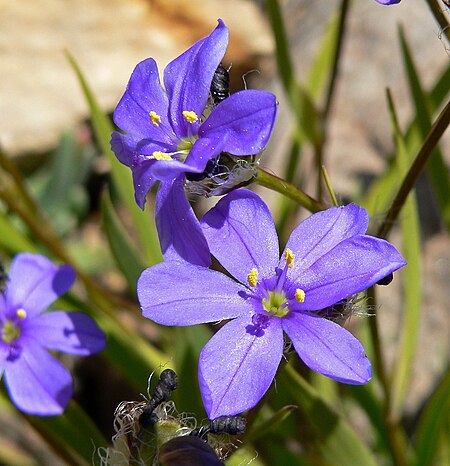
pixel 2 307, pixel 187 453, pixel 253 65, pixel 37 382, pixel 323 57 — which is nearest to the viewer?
pixel 187 453

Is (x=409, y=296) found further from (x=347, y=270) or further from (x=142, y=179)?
(x=142, y=179)

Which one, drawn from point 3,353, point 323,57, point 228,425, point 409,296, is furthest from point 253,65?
point 228,425

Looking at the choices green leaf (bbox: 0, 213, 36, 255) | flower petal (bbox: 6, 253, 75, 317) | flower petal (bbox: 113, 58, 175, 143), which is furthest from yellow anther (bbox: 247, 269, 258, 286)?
green leaf (bbox: 0, 213, 36, 255)

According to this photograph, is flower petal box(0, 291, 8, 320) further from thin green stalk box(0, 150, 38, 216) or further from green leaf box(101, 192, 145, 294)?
thin green stalk box(0, 150, 38, 216)

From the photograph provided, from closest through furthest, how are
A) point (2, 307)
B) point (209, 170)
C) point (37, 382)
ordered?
point (209, 170), point (37, 382), point (2, 307)

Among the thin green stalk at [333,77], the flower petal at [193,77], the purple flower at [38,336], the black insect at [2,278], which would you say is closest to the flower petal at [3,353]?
the purple flower at [38,336]

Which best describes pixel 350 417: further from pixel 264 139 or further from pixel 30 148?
pixel 30 148

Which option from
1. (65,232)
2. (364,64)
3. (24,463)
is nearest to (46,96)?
(65,232)
